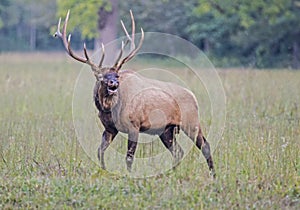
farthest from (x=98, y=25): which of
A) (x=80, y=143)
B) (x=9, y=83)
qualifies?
(x=80, y=143)

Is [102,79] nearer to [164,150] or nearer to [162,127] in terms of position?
[162,127]

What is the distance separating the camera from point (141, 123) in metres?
7.85

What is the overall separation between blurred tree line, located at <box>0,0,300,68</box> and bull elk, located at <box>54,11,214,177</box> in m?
13.7

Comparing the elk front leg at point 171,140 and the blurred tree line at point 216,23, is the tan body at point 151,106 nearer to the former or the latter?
the elk front leg at point 171,140

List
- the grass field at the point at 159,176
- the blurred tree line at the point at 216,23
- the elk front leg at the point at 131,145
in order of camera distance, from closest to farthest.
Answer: the grass field at the point at 159,176
the elk front leg at the point at 131,145
the blurred tree line at the point at 216,23

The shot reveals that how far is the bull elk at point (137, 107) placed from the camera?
300 inches

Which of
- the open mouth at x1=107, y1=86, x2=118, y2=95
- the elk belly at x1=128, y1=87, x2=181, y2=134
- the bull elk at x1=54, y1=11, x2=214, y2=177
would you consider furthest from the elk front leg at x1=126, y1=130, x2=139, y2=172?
the open mouth at x1=107, y1=86, x2=118, y2=95

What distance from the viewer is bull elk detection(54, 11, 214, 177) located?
762 cm

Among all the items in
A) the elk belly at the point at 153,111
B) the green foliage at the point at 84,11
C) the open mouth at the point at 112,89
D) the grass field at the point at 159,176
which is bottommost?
the grass field at the point at 159,176

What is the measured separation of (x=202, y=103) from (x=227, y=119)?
2.26 m

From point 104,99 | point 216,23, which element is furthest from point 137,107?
point 216,23

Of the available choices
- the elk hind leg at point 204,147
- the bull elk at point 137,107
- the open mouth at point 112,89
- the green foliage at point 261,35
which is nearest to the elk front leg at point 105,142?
the bull elk at point 137,107

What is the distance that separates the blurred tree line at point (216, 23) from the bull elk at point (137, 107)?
13710 mm

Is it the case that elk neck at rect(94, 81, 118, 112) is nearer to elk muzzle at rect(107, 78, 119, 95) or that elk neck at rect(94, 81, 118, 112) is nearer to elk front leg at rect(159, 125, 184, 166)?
elk muzzle at rect(107, 78, 119, 95)
